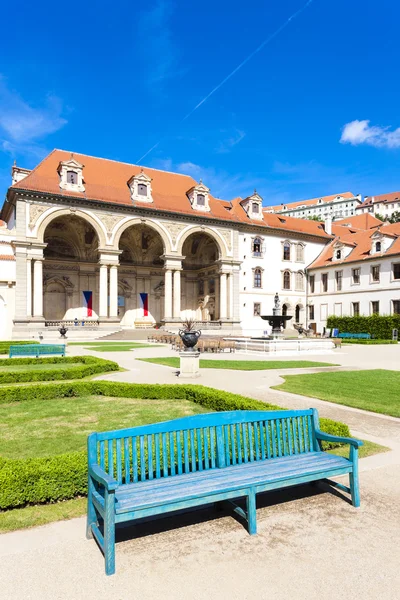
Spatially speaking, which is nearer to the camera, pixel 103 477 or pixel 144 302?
pixel 103 477

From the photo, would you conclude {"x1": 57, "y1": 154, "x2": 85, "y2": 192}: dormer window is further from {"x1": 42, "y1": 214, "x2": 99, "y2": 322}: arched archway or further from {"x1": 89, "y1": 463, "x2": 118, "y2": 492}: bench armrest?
{"x1": 89, "y1": 463, "x2": 118, "y2": 492}: bench armrest

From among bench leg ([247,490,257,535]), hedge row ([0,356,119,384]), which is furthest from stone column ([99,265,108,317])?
bench leg ([247,490,257,535])

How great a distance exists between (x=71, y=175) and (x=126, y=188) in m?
6.29

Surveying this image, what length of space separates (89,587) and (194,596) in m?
0.82

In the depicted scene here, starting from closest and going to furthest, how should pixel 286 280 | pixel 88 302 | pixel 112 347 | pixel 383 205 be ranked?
pixel 112 347, pixel 88 302, pixel 286 280, pixel 383 205

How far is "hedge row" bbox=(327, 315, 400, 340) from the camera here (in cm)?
4009

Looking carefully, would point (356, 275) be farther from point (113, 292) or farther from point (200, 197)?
point (113, 292)

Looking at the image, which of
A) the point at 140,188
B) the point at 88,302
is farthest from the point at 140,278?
the point at 140,188

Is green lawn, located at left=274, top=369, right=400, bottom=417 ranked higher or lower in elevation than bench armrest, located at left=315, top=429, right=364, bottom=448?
lower

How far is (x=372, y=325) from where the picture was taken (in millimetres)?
41938

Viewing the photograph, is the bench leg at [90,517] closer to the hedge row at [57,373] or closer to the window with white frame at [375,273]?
the hedge row at [57,373]

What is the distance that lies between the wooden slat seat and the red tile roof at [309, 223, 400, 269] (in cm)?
4138

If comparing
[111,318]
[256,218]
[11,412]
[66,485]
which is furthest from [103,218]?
[66,485]

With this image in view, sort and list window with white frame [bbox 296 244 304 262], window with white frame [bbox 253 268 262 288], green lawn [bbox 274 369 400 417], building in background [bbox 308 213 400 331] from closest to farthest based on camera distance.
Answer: green lawn [bbox 274 369 400 417] → building in background [bbox 308 213 400 331] → window with white frame [bbox 253 268 262 288] → window with white frame [bbox 296 244 304 262]
